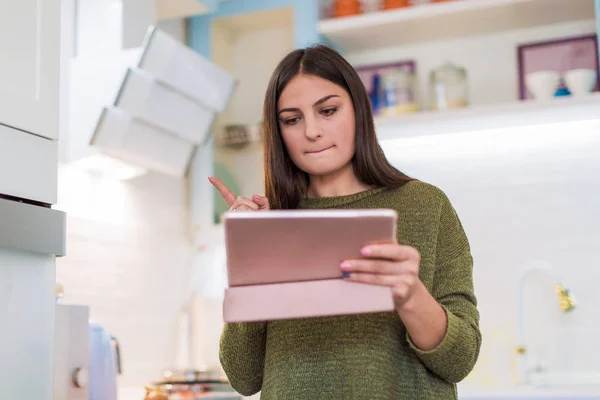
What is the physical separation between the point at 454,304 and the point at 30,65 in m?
0.79

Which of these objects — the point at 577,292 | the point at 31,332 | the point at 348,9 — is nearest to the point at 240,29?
the point at 348,9

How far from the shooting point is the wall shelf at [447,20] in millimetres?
2848

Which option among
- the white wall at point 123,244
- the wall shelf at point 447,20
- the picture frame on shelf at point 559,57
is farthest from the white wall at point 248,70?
the picture frame on shelf at point 559,57

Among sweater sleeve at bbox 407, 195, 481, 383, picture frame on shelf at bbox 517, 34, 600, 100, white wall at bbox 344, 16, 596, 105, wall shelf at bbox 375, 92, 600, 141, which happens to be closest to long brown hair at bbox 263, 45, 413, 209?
sweater sleeve at bbox 407, 195, 481, 383

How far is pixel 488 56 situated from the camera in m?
3.08

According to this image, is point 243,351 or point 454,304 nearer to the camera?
point 454,304

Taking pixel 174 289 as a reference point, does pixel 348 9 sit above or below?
above

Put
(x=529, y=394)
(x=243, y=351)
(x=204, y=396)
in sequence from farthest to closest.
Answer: (x=529, y=394) → (x=204, y=396) → (x=243, y=351)

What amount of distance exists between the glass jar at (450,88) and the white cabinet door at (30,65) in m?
1.80

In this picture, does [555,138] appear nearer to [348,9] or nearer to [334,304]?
[348,9]

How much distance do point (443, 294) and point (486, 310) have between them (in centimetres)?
181

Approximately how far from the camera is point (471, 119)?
2.89 metres

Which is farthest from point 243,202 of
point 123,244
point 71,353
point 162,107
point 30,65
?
point 123,244

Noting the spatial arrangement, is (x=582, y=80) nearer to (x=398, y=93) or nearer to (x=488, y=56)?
(x=488, y=56)
